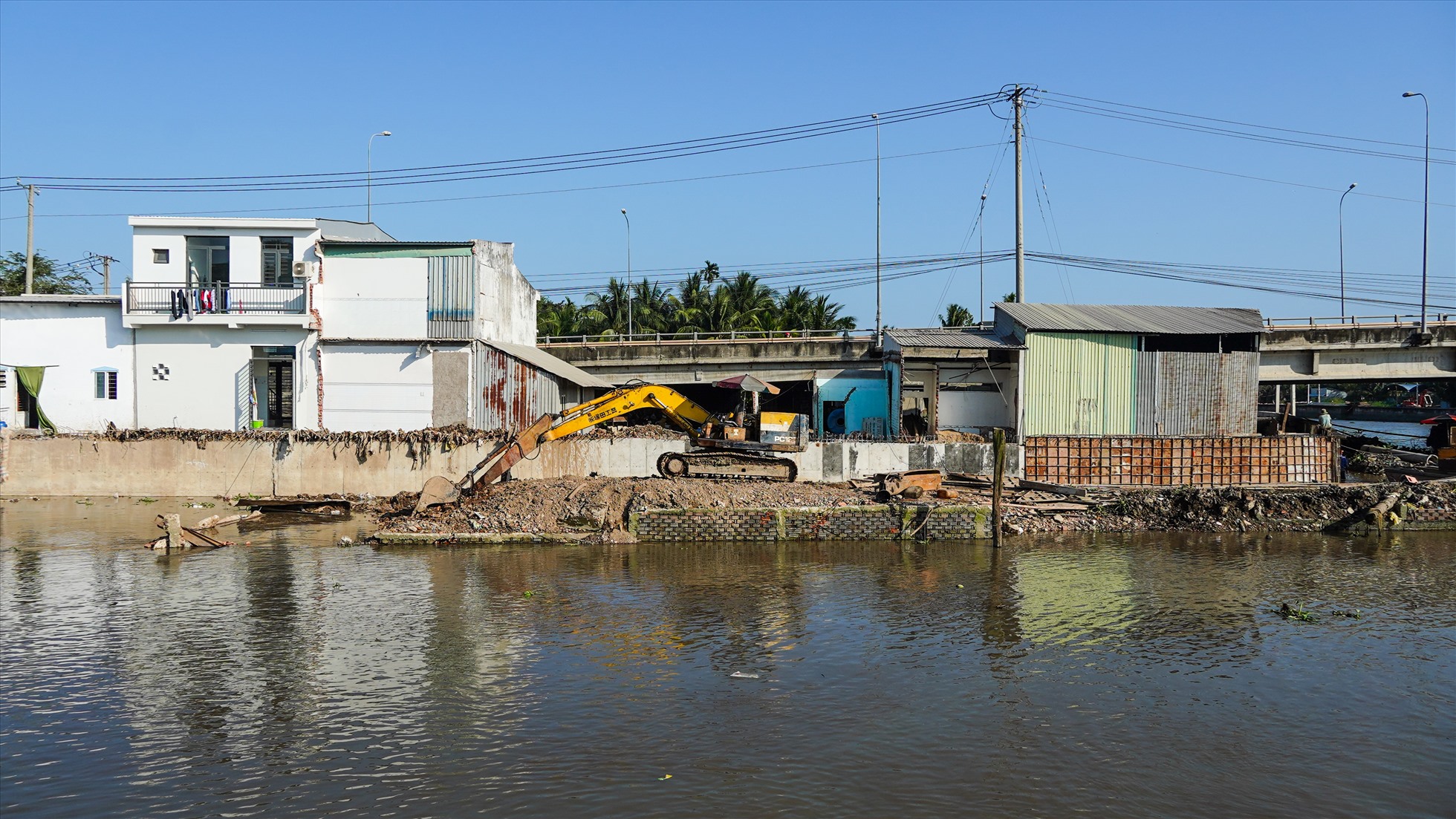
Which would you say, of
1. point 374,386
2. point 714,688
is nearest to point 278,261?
point 374,386

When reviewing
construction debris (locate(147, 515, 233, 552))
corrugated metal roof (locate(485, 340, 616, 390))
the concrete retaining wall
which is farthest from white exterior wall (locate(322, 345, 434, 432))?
construction debris (locate(147, 515, 233, 552))

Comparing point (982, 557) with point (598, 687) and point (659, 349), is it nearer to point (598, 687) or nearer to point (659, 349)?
point (598, 687)

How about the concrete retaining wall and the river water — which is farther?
the concrete retaining wall

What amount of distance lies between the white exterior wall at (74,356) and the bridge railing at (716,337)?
16465mm

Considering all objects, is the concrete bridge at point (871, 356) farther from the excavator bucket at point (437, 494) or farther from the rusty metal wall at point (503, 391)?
the excavator bucket at point (437, 494)

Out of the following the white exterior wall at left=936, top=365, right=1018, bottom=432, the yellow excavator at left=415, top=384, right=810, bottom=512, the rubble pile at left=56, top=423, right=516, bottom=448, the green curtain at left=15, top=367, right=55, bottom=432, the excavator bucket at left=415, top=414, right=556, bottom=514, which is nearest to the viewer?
the excavator bucket at left=415, top=414, right=556, bottom=514

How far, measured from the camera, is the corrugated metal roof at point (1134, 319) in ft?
116

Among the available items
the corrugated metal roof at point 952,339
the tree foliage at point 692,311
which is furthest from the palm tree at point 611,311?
the corrugated metal roof at point 952,339

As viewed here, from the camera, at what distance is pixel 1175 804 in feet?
36.6

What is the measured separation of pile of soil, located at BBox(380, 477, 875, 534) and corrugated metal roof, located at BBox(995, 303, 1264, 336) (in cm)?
1196

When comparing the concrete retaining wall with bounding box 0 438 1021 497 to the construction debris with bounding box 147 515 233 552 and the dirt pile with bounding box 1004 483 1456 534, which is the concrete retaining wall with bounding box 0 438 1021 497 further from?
the dirt pile with bounding box 1004 483 1456 534

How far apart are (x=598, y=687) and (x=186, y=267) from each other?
2729 cm

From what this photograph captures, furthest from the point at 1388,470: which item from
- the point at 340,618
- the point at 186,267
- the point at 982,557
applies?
the point at 186,267

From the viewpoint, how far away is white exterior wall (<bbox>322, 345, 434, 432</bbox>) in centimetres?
3353
